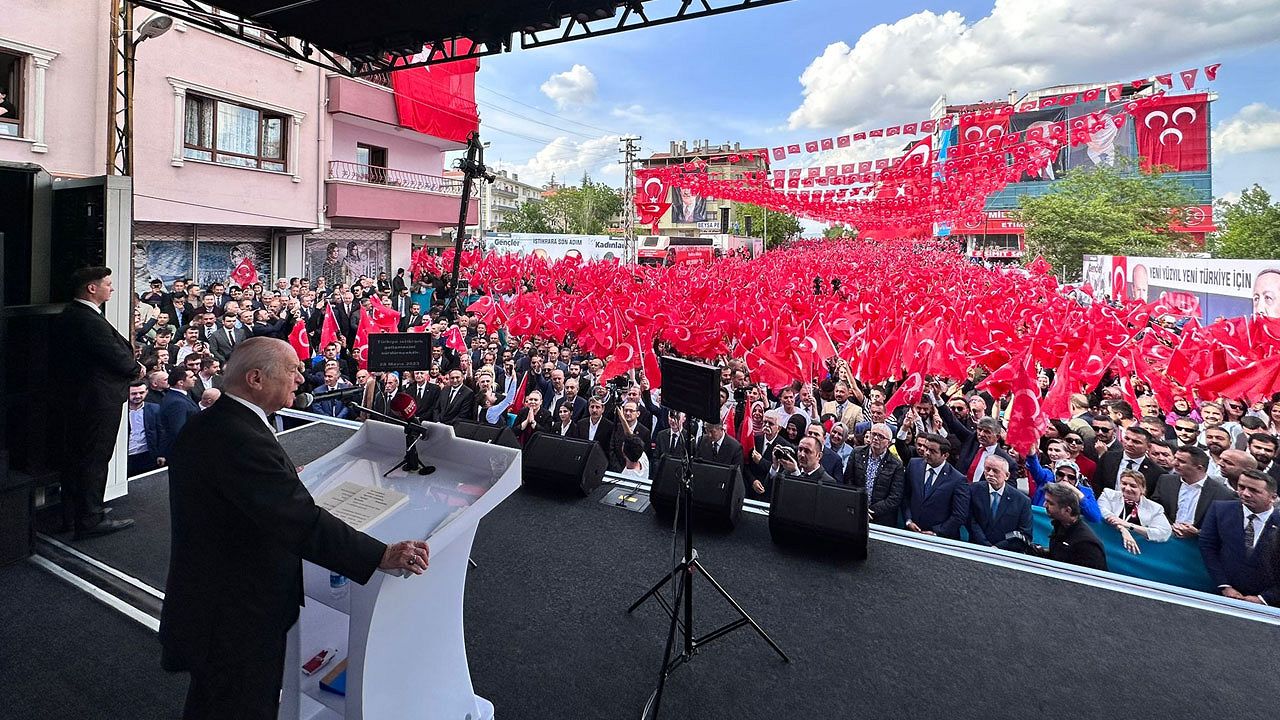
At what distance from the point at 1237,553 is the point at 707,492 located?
3.11m

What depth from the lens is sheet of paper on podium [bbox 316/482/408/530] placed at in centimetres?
199

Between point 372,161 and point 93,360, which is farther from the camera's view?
point 372,161

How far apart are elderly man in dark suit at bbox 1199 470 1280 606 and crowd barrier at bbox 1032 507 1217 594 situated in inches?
3.5

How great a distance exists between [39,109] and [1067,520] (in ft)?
→ 53.2

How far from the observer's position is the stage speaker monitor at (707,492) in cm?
419

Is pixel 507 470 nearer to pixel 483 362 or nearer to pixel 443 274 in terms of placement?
pixel 483 362

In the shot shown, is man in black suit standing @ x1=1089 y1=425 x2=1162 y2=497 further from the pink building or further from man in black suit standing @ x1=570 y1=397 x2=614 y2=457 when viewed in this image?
the pink building

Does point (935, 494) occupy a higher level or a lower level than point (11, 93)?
lower

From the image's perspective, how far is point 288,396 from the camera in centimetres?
193

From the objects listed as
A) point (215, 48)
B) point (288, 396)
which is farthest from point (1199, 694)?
point (215, 48)

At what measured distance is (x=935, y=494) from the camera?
4.73 metres

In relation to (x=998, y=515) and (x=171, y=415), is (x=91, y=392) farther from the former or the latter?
(x=998, y=515)

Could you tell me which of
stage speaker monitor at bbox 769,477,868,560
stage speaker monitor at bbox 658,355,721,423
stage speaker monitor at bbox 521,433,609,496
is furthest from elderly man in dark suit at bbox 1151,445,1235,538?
stage speaker monitor at bbox 521,433,609,496

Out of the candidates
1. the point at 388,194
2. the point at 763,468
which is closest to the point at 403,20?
the point at 763,468
